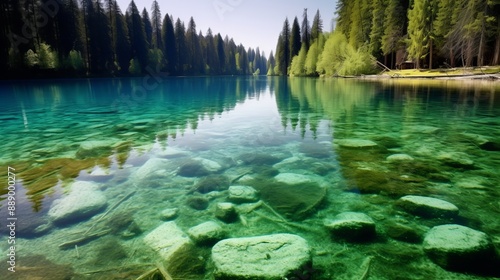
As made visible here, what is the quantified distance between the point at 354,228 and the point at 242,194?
1776 mm

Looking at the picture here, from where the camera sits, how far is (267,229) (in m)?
3.50

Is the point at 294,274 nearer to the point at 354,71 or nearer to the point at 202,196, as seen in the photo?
the point at 202,196

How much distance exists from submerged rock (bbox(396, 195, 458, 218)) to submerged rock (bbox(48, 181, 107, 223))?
14.4 ft

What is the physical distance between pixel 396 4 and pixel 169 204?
48438 mm

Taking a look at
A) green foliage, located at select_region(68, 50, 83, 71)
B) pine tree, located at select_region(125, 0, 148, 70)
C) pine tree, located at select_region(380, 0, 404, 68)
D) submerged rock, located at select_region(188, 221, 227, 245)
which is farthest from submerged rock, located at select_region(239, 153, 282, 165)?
pine tree, located at select_region(125, 0, 148, 70)

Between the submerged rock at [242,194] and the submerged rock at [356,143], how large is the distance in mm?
3501

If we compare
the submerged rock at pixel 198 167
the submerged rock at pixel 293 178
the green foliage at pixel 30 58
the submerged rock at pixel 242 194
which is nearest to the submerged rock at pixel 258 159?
the submerged rock at pixel 198 167

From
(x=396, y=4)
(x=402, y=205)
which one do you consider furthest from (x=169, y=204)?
(x=396, y=4)

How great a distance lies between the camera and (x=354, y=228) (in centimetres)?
325

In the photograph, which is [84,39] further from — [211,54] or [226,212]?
[226,212]

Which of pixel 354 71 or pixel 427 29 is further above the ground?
pixel 427 29

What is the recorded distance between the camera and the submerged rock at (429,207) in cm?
358

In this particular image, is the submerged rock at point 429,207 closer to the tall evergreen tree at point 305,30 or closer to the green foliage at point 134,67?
the green foliage at point 134,67

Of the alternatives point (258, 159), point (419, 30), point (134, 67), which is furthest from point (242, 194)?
point (134, 67)
